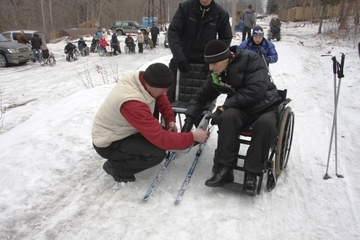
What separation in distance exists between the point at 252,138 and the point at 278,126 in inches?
11.9

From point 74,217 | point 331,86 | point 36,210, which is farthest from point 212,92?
point 331,86

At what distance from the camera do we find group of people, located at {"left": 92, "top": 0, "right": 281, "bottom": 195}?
2.58 meters

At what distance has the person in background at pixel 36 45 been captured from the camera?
48.9 ft

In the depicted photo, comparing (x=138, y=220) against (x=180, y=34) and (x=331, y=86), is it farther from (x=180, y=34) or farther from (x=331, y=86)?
(x=331, y=86)

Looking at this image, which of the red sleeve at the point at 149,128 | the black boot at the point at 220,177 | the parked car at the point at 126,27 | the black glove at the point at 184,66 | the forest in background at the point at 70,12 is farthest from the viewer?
the forest in background at the point at 70,12

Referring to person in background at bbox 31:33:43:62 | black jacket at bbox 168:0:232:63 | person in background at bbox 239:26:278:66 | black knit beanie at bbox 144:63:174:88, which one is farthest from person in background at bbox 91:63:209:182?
person in background at bbox 31:33:43:62

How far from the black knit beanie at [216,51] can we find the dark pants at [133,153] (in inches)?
40.9

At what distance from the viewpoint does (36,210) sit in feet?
8.62

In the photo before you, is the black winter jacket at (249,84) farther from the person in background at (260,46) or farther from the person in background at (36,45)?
the person in background at (36,45)

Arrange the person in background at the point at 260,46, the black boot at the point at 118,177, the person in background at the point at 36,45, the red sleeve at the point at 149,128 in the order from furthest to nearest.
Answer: the person in background at the point at 36,45 < the person in background at the point at 260,46 < the black boot at the point at 118,177 < the red sleeve at the point at 149,128

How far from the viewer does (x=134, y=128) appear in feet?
9.22

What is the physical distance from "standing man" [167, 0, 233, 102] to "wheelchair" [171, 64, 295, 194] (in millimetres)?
131

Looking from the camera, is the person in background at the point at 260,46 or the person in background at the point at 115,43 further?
the person in background at the point at 115,43

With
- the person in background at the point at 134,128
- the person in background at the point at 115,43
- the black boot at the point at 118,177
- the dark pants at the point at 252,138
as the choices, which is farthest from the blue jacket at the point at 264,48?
the person in background at the point at 115,43
